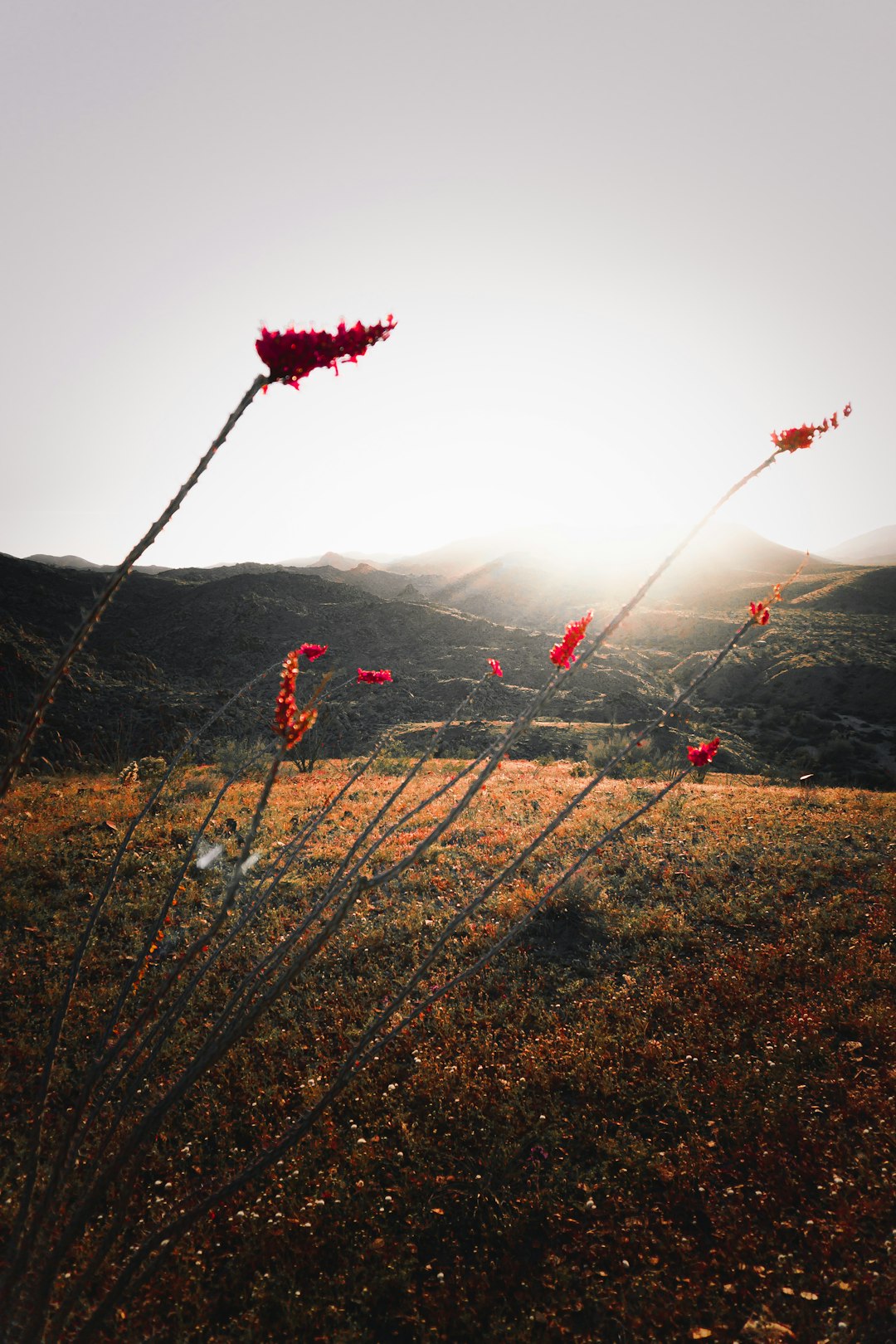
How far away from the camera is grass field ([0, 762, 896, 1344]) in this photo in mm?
2824

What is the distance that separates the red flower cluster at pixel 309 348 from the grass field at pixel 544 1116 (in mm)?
4132

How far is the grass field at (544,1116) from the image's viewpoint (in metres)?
2.82

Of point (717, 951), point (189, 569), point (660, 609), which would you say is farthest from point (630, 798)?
point (189, 569)

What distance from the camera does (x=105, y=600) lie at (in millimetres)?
1500

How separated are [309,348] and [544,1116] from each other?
4.71m

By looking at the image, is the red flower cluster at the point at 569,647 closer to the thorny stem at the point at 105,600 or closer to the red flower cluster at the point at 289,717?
the red flower cluster at the point at 289,717

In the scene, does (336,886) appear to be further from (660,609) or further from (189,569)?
(189,569)

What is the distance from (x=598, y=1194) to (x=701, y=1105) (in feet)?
3.32

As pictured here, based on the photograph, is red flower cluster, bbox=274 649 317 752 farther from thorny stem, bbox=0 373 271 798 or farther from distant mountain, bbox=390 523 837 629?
distant mountain, bbox=390 523 837 629

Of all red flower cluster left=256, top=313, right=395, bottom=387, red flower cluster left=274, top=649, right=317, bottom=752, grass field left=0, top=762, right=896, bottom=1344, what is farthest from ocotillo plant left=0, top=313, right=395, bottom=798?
grass field left=0, top=762, right=896, bottom=1344

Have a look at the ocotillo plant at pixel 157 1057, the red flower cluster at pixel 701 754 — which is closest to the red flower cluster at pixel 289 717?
the ocotillo plant at pixel 157 1057

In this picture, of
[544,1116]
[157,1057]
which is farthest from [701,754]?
[157,1057]

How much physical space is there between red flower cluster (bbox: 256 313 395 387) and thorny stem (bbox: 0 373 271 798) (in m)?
0.07

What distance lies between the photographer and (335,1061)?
14.0 feet
